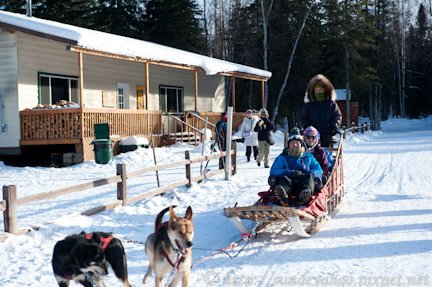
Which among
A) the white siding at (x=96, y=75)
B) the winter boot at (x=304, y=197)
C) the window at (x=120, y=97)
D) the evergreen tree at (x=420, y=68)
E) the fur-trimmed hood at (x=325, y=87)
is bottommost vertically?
A: the winter boot at (x=304, y=197)

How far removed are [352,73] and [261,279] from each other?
1280 inches

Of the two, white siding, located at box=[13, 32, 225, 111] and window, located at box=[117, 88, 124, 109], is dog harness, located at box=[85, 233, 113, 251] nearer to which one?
white siding, located at box=[13, 32, 225, 111]

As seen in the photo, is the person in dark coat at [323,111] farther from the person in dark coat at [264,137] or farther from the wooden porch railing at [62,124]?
the wooden porch railing at [62,124]

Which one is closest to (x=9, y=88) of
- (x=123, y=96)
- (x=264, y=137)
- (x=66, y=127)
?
(x=66, y=127)

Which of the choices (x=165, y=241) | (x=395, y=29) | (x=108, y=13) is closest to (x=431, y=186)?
(x=165, y=241)

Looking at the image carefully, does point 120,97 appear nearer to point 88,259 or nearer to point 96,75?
point 96,75

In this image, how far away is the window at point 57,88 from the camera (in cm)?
1686

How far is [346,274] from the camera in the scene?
15.5 feet

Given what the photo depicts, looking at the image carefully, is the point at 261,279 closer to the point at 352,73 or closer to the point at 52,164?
the point at 52,164

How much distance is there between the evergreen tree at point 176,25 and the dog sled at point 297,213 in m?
29.8

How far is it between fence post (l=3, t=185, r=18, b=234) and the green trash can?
8.87 metres

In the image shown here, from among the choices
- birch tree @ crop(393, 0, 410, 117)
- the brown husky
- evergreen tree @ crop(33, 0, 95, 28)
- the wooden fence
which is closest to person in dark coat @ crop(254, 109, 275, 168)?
the wooden fence

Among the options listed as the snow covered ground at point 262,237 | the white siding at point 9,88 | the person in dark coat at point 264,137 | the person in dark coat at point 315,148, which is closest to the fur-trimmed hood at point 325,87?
the person in dark coat at point 315,148

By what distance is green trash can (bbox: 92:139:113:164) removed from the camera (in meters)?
14.8
